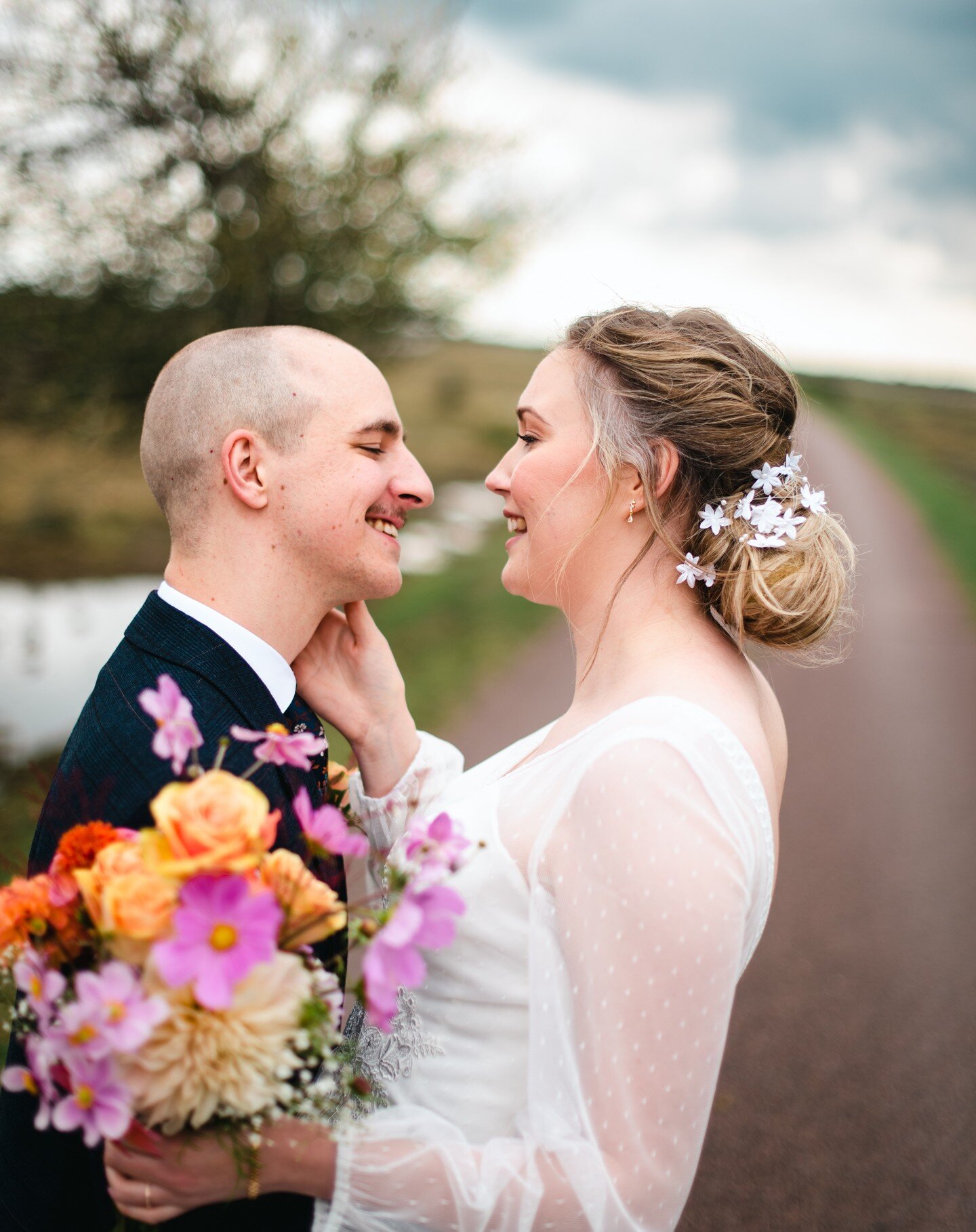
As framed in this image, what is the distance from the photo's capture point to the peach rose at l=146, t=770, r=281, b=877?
4.30 ft

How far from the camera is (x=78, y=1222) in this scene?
206cm

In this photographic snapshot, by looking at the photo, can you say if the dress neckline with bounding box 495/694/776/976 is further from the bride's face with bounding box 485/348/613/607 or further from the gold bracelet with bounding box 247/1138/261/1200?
the gold bracelet with bounding box 247/1138/261/1200

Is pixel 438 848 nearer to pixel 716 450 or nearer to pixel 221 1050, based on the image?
pixel 221 1050

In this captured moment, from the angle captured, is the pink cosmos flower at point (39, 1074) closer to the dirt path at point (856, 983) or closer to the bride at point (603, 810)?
the bride at point (603, 810)

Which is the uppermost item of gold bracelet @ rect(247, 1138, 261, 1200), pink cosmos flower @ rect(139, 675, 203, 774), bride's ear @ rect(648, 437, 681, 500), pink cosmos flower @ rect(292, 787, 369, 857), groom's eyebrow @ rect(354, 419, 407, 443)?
bride's ear @ rect(648, 437, 681, 500)

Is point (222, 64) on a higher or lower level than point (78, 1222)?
higher

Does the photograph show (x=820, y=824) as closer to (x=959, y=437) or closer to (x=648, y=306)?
(x=648, y=306)

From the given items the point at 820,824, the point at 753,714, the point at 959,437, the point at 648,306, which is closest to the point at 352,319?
the point at 820,824

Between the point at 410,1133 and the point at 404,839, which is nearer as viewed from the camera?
the point at 404,839

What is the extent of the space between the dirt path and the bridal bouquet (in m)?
2.91

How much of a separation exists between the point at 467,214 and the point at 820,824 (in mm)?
7699

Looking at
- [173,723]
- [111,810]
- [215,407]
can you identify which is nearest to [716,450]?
[215,407]

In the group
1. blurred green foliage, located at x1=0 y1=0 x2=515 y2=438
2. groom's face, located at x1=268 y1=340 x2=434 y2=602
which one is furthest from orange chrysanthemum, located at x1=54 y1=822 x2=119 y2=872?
blurred green foliage, located at x1=0 y1=0 x2=515 y2=438

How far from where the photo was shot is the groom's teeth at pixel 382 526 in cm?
270
